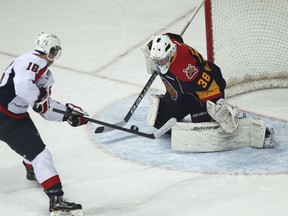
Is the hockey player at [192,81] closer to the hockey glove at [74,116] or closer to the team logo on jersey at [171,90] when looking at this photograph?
the team logo on jersey at [171,90]

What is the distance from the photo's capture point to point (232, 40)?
578cm

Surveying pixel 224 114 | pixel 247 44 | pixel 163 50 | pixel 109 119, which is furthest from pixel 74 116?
pixel 247 44

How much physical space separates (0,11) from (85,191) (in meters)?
3.43

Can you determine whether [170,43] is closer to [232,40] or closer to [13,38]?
[232,40]

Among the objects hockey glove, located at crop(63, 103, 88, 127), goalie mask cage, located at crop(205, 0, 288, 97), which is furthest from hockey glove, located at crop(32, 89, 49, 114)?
goalie mask cage, located at crop(205, 0, 288, 97)

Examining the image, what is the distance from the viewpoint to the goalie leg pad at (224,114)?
440cm

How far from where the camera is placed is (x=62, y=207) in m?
3.83

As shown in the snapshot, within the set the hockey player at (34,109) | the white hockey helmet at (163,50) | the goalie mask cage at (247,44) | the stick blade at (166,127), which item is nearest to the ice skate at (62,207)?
the hockey player at (34,109)

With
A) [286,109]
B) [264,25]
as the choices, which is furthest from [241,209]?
[264,25]

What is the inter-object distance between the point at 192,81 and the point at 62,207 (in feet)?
3.47

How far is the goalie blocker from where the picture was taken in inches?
177

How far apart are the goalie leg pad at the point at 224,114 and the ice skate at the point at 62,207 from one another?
3.17 feet

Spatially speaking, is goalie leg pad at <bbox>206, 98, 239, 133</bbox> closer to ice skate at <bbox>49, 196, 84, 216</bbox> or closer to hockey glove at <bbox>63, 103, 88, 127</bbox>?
hockey glove at <bbox>63, 103, 88, 127</bbox>

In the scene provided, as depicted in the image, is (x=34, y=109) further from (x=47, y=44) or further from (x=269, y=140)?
(x=269, y=140)
